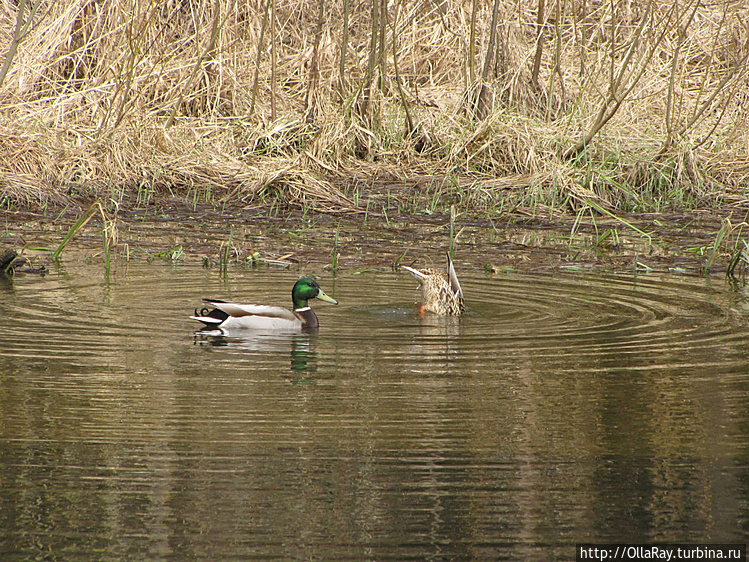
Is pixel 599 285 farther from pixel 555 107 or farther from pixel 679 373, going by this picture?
pixel 555 107

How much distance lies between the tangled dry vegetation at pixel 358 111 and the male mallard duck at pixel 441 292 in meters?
4.95

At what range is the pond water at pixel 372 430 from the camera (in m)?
4.00

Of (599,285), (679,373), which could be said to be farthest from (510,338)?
(599,285)

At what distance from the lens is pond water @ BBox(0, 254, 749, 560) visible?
13.1ft

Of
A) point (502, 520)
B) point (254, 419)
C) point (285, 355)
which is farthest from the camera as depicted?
point (285, 355)

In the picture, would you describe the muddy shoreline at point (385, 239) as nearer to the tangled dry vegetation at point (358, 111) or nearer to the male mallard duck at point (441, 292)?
the tangled dry vegetation at point (358, 111)

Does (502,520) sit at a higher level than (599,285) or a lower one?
lower

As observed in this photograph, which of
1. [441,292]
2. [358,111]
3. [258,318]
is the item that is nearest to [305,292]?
[258,318]

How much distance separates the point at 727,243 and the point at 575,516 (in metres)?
8.17

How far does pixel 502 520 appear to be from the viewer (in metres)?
4.09

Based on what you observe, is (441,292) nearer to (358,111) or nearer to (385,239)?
(385,239)

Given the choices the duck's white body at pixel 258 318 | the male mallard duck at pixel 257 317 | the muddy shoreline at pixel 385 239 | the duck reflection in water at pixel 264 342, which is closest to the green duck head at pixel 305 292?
the male mallard duck at pixel 257 317

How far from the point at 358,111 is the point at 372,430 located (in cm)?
1057

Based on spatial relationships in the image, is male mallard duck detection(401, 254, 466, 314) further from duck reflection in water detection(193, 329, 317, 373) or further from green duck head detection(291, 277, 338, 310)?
duck reflection in water detection(193, 329, 317, 373)
